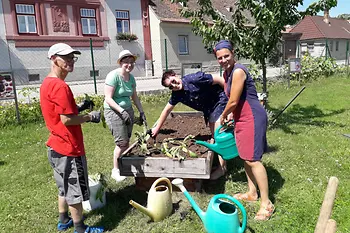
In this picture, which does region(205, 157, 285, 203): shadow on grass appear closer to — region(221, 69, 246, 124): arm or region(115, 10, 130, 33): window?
region(221, 69, 246, 124): arm

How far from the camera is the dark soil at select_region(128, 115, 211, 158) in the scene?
3.82 meters

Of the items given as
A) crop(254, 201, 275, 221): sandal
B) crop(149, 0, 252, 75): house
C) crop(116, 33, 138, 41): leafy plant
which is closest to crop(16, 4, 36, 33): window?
crop(116, 33, 138, 41): leafy plant

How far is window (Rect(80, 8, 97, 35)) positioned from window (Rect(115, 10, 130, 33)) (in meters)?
1.51

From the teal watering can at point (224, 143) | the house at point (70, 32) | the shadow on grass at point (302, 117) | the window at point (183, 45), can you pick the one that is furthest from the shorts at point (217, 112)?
the window at point (183, 45)

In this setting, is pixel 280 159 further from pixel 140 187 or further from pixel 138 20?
pixel 138 20

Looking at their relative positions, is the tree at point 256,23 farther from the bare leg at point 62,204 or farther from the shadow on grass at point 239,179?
the bare leg at point 62,204

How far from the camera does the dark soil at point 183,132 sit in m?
3.82

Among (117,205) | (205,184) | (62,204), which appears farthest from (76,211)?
(205,184)

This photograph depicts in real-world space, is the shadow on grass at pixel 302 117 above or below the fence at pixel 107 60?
below

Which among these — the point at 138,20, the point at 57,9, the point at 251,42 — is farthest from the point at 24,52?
the point at 251,42

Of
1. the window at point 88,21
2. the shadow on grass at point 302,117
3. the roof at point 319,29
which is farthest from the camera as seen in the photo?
the roof at point 319,29

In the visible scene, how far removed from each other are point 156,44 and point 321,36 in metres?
18.9

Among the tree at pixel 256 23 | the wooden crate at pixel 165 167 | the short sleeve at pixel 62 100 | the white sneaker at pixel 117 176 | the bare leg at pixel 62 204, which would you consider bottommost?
the white sneaker at pixel 117 176

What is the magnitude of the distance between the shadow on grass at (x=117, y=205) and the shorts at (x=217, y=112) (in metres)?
1.23
